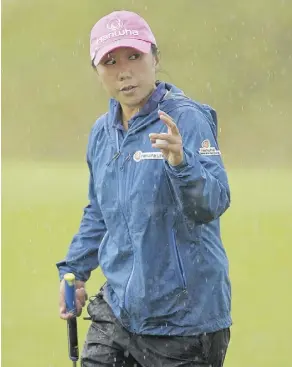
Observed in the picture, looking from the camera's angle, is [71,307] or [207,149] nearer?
[207,149]

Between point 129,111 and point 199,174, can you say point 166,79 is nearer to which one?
point 129,111

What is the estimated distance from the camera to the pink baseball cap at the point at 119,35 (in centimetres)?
310

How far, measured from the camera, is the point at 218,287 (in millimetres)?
3086

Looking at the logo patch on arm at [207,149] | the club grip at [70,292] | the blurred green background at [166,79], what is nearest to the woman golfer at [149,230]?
the logo patch on arm at [207,149]

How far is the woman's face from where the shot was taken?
3076 mm

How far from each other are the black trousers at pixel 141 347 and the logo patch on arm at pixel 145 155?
541 mm

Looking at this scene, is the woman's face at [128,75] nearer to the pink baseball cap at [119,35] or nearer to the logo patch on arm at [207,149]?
the pink baseball cap at [119,35]

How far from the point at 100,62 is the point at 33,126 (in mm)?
7660

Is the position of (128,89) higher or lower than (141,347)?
higher

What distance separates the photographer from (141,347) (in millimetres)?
3113

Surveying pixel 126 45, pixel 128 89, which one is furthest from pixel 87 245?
pixel 126 45

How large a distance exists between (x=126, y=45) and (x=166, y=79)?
24.0 ft

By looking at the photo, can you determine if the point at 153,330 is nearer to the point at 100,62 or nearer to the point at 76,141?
the point at 100,62

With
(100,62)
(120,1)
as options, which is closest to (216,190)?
(100,62)
